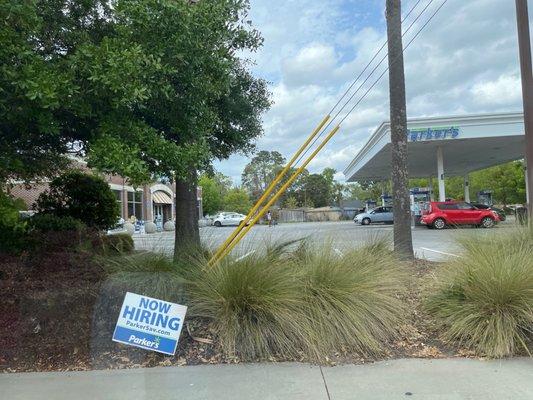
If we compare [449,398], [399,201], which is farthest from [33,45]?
[399,201]

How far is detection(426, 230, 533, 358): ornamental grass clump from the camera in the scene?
5445mm

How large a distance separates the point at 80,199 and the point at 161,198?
4335 cm

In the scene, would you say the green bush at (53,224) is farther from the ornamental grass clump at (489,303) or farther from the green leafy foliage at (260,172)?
the green leafy foliage at (260,172)

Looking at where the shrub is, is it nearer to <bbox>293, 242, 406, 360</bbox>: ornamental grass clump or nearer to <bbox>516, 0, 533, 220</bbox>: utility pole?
<bbox>293, 242, 406, 360</bbox>: ornamental grass clump

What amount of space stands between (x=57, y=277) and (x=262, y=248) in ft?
8.41

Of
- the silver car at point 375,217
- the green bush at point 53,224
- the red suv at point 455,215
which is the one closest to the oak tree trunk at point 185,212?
the green bush at point 53,224

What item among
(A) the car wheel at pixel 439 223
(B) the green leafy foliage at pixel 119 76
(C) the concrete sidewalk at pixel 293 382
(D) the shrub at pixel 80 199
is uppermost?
(B) the green leafy foliage at pixel 119 76

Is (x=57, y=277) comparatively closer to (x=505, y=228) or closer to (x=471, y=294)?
(x=471, y=294)

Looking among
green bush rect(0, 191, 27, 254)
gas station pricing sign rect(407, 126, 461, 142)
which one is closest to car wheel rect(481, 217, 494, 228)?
gas station pricing sign rect(407, 126, 461, 142)

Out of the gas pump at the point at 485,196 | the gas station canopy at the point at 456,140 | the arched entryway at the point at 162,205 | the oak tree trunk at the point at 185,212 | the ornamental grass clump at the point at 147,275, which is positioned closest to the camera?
the ornamental grass clump at the point at 147,275

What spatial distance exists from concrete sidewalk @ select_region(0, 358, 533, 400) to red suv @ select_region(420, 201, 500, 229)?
935 inches

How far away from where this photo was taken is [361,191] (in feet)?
404

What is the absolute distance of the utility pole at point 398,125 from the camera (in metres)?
10.0

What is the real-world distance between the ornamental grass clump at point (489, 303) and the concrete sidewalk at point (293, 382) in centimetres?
30
